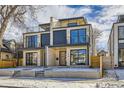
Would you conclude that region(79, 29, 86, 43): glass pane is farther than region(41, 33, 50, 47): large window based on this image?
Yes

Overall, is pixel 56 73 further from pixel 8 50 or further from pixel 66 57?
pixel 8 50

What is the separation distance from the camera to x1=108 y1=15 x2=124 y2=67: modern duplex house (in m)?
4.83

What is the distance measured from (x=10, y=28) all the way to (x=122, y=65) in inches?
95.1

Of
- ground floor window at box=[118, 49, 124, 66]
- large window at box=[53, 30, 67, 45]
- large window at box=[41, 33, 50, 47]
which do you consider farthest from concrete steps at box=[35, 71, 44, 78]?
ground floor window at box=[118, 49, 124, 66]

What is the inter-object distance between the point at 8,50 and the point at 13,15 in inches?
33.3

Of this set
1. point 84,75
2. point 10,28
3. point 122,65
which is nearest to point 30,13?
point 10,28

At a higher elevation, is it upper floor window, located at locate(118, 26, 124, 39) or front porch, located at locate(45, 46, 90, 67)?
upper floor window, located at locate(118, 26, 124, 39)

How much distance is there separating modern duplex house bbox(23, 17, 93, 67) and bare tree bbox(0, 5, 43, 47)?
32 cm

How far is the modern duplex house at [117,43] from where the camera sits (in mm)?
4828

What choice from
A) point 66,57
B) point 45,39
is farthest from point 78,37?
point 45,39

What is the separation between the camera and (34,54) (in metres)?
5.62

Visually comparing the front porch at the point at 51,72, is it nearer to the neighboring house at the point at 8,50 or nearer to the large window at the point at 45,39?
the neighboring house at the point at 8,50

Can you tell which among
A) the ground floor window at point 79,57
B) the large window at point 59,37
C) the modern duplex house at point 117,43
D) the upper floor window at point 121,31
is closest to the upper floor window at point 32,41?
the large window at point 59,37

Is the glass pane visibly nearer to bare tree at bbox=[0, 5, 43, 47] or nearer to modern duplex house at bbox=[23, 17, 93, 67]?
modern duplex house at bbox=[23, 17, 93, 67]
